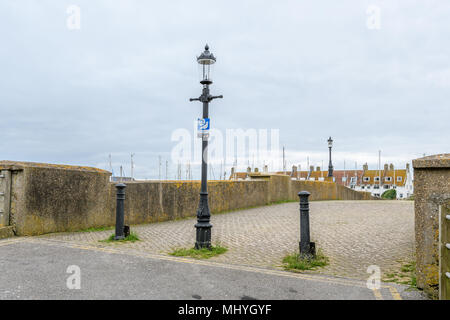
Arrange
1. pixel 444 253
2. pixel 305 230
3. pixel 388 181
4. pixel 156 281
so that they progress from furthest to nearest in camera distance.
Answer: pixel 388 181 < pixel 305 230 < pixel 156 281 < pixel 444 253

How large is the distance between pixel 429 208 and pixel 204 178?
3701mm

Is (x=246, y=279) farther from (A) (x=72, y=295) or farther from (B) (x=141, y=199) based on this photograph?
(B) (x=141, y=199)

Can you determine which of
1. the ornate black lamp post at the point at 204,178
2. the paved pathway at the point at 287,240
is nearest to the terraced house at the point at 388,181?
the paved pathway at the point at 287,240

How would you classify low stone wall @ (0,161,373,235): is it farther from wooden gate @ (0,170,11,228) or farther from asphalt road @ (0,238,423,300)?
asphalt road @ (0,238,423,300)

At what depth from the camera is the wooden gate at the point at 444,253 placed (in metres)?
3.59

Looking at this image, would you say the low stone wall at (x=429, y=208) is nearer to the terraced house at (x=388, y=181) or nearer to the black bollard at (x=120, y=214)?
the black bollard at (x=120, y=214)

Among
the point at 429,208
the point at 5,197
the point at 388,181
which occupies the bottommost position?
the point at 388,181

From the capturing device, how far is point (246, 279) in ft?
14.9

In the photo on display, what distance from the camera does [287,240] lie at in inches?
290

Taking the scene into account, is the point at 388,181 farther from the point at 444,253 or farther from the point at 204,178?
the point at 444,253

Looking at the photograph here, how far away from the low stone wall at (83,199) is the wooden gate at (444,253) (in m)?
7.17

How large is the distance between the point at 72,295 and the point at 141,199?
6.07 meters

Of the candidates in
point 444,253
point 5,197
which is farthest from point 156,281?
point 5,197
